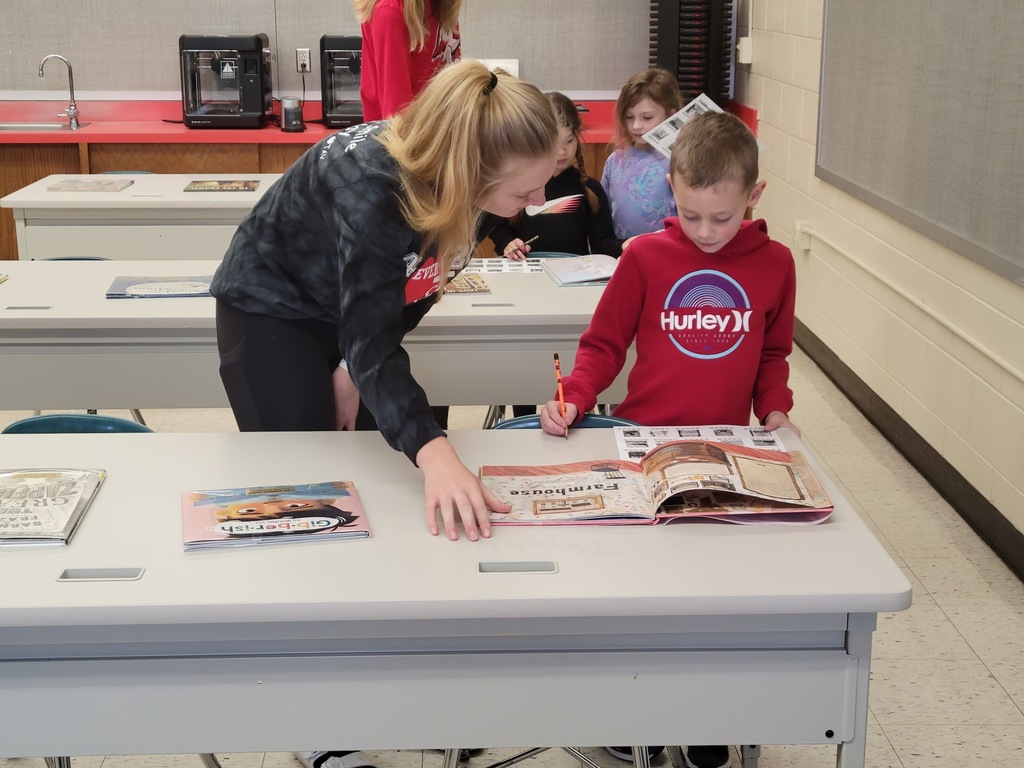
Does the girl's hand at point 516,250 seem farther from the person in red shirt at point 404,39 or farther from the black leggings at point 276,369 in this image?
the black leggings at point 276,369

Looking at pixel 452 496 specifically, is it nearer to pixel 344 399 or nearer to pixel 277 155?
pixel 344 399

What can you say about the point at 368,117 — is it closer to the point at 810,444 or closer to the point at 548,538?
the point at 810,444

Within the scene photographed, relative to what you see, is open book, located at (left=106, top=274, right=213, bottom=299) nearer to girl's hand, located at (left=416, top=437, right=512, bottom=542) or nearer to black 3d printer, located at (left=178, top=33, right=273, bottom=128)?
girl's hand, located at (left=416, top=437, right=512, bottom=542)

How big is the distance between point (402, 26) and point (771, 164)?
2.64m

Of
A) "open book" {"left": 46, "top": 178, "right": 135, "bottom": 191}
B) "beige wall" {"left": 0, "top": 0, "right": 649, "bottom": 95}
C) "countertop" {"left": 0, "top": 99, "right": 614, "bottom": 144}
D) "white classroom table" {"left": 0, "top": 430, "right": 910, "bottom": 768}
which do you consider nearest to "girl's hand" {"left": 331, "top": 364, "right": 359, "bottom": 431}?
"white classroom table" {"left": 0, "top": 430, "right": 910, "bottom": 768}

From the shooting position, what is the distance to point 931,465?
336 cm

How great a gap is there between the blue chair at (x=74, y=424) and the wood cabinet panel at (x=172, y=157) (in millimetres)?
3723

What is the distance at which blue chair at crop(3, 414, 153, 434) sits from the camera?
6.24 ft

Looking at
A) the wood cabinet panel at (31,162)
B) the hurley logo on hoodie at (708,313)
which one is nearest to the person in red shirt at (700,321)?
the hurley logo on hoodie at (708,313)

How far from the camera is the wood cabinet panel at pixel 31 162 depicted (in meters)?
5.38

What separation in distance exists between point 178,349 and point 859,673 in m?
1.72

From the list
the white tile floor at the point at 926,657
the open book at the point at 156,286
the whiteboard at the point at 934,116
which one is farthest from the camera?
the whiteboard at the point at 934,116

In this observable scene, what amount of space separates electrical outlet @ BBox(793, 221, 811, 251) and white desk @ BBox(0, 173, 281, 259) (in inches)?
86.4

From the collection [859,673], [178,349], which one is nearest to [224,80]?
[178,349]
